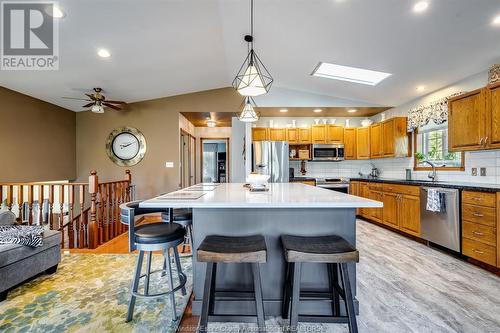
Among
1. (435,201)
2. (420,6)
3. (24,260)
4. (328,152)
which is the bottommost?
(24,260)

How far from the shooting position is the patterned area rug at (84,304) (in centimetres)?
168

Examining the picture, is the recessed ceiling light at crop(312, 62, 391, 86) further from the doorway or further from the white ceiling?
the doorway

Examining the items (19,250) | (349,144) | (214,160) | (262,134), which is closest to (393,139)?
(349,144)

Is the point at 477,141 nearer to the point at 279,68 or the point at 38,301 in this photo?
the point at 279,68

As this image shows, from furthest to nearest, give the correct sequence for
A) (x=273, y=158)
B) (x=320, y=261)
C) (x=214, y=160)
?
(x=214, y=160), (x=273, y=158), (x=320, y=261)

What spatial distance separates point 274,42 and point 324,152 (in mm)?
2811

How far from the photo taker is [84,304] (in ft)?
6.40

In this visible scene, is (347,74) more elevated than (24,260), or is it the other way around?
(347,74)

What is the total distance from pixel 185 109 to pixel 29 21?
2.93 meters

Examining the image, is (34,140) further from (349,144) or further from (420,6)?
(349,144)

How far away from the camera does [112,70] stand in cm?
374

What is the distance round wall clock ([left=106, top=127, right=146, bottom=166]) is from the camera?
5215mm

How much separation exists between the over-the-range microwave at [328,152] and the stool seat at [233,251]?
413cm

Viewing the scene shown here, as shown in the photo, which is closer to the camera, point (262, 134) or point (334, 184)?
point (334, 184)
